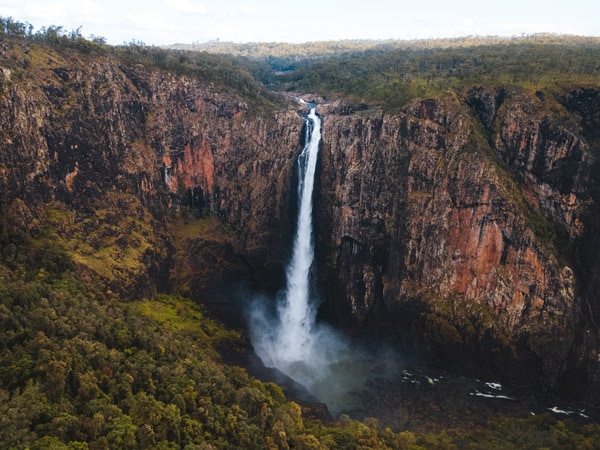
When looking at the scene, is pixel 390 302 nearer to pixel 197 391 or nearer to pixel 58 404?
pixel 197 391

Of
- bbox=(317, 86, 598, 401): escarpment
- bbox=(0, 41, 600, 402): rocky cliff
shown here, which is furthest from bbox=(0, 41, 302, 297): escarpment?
bbox=(317, 86, 598, 401): escarpment

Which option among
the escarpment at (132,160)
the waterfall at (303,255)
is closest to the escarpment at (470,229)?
the waterfall at (303,255)

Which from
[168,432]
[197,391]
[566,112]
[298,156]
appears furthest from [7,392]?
[566,112]

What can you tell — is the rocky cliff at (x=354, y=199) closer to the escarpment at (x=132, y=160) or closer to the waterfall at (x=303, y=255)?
the escarpment at (x=132, y=160)

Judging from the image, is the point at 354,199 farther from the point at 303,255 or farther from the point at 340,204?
the point at 303,255

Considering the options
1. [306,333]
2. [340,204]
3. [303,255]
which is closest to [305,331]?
[306,333]

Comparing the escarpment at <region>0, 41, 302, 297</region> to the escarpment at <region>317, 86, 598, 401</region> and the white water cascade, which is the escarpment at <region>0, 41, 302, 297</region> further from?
the escarpment at <region>317, 86, 598, 401</region>
